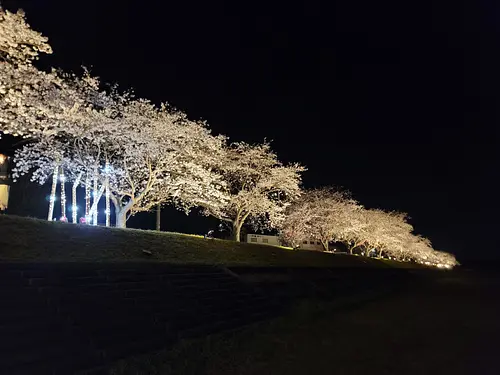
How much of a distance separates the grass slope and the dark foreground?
289 inches

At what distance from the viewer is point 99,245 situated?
645 inches

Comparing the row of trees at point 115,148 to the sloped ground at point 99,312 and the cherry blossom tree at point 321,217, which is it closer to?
the cherry blossom tree at point 321,217

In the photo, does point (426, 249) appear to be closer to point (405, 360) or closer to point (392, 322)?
point (392, 322)

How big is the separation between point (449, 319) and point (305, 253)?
70.3ft

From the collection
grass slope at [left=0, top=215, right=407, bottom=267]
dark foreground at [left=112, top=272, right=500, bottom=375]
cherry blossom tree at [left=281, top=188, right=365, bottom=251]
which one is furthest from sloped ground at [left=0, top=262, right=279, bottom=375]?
cherry blossom tree at [left=281, top=188, right=365, bottom=251]

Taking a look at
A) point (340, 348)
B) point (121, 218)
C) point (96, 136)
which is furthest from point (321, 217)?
point (340, 348)

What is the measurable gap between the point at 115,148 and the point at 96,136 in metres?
1.73

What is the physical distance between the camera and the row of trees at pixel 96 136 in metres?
16.3

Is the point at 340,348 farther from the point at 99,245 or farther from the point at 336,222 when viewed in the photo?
the point at 336,222

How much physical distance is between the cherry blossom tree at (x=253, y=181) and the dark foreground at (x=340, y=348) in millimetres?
19188

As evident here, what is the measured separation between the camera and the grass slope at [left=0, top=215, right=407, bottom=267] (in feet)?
44.2

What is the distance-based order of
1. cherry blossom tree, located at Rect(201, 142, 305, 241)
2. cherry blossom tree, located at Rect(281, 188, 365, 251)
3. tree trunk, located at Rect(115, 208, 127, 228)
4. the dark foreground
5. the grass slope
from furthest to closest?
cherry blossom tree, located at Rect(281, 188, 365, 251), cherry blossom tree, located at Rect(201, 142, 305, 241), tree trunk, located at Rect(115, 208, 127, 228), the grass slope, the dark foreground

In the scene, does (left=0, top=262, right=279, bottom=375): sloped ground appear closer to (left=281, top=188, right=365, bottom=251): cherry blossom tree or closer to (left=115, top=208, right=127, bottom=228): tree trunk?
(left=115, top=208, right=127, bottom=228): tree trunk

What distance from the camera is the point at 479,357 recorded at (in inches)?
348
